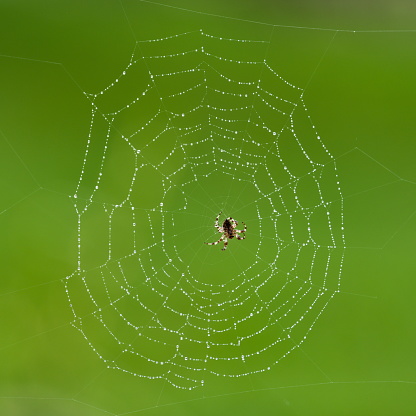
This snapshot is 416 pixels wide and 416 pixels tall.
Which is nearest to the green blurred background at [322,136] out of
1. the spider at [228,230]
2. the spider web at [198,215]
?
the spider web at [198,215]

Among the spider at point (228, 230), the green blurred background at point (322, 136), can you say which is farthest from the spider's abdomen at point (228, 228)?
the green blurred background at point (322, 136)

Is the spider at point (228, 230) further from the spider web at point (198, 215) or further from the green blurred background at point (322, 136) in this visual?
the green blurred background at point (322, 136)

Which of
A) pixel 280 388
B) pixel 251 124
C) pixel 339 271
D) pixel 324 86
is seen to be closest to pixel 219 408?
pixel 280 388

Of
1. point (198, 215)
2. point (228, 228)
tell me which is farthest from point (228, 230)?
point (198, 215)

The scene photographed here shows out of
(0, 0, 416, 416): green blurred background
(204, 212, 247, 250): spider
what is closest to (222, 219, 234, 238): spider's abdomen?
(204, 212, 247, 250): spider

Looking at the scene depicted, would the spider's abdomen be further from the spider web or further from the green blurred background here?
the green blurred background
